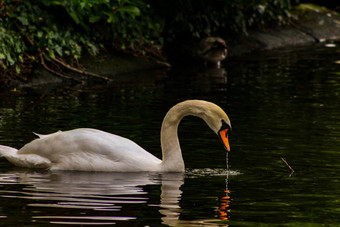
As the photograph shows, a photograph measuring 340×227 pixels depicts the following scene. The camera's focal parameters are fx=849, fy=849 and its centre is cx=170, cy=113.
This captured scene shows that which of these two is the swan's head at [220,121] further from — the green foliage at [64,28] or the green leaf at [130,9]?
the green leaf at [130,9]

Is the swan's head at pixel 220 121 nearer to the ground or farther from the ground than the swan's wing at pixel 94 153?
Answer: farther from the ground

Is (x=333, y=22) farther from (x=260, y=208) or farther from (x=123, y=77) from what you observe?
(x=260, y=208)

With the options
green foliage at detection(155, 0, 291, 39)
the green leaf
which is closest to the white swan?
the green leaf

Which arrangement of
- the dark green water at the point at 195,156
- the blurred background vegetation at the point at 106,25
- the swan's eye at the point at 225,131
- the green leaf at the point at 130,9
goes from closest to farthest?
the dark green water at the point at 195,156, the swan's eye at the point at 225,131, the blurred background vegetation at the point at 106,25, the green leaf at the point at 130,9

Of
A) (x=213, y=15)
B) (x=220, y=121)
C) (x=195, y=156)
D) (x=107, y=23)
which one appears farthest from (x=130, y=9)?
(x=220, y=121)

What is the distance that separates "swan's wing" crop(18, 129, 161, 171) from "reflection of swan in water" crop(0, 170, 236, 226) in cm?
11

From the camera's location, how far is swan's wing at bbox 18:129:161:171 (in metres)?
8.95

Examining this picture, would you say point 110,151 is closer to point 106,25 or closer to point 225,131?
point 225,131

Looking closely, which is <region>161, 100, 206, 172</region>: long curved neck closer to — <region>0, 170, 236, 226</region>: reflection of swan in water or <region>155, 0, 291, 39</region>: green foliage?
<region>0, 170, 236, 226</region>: reflection of swan in water

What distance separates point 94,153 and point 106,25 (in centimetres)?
1086

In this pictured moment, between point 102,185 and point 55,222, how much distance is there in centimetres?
163

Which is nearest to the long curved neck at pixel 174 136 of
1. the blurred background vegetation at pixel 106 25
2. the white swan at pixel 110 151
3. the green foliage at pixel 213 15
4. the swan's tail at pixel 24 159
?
the white swan at pixel 110 151

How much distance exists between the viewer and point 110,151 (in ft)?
29.4

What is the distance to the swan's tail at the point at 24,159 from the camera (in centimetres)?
920
